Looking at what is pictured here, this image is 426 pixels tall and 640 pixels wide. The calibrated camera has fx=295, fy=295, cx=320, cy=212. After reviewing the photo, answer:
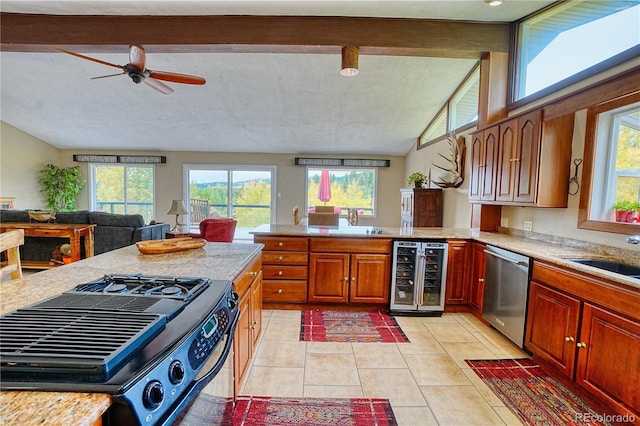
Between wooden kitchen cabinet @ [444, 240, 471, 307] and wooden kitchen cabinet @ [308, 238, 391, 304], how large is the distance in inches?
26.6

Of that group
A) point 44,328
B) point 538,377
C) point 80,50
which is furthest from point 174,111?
point 538,377

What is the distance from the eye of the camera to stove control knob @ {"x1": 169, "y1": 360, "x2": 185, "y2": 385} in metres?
0.75

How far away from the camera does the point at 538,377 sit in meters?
2.19

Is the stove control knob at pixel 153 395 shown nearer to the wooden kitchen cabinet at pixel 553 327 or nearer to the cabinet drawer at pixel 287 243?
the wooden kitchen cabinet at pixel 553 327

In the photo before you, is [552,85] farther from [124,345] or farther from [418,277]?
[124,345]

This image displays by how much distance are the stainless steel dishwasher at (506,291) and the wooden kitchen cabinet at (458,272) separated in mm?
295

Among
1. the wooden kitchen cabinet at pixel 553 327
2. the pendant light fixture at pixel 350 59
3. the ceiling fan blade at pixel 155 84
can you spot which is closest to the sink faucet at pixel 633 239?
the wooden kitchen cabinet at pixel 553 327

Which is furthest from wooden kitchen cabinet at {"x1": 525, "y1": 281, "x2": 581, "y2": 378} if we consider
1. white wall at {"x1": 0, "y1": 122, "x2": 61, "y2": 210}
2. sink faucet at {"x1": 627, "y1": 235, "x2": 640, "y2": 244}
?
white wall at {"x1": 0, "y1": 122, "x2": 61, "y2": 210}

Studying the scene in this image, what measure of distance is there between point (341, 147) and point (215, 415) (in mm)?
6704

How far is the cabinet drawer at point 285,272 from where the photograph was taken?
328cm

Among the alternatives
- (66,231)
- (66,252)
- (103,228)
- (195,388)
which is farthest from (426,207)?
(66,252)

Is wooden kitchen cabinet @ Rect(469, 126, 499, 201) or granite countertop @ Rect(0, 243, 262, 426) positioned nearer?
granite countertop @ Rect(0, 243, 262, 426)

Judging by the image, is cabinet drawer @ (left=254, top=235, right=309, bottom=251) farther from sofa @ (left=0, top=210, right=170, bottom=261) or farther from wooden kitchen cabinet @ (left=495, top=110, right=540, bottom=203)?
sofa @ (left=0, top=210, right=170, bottom=261)

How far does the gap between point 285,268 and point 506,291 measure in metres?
2.15
